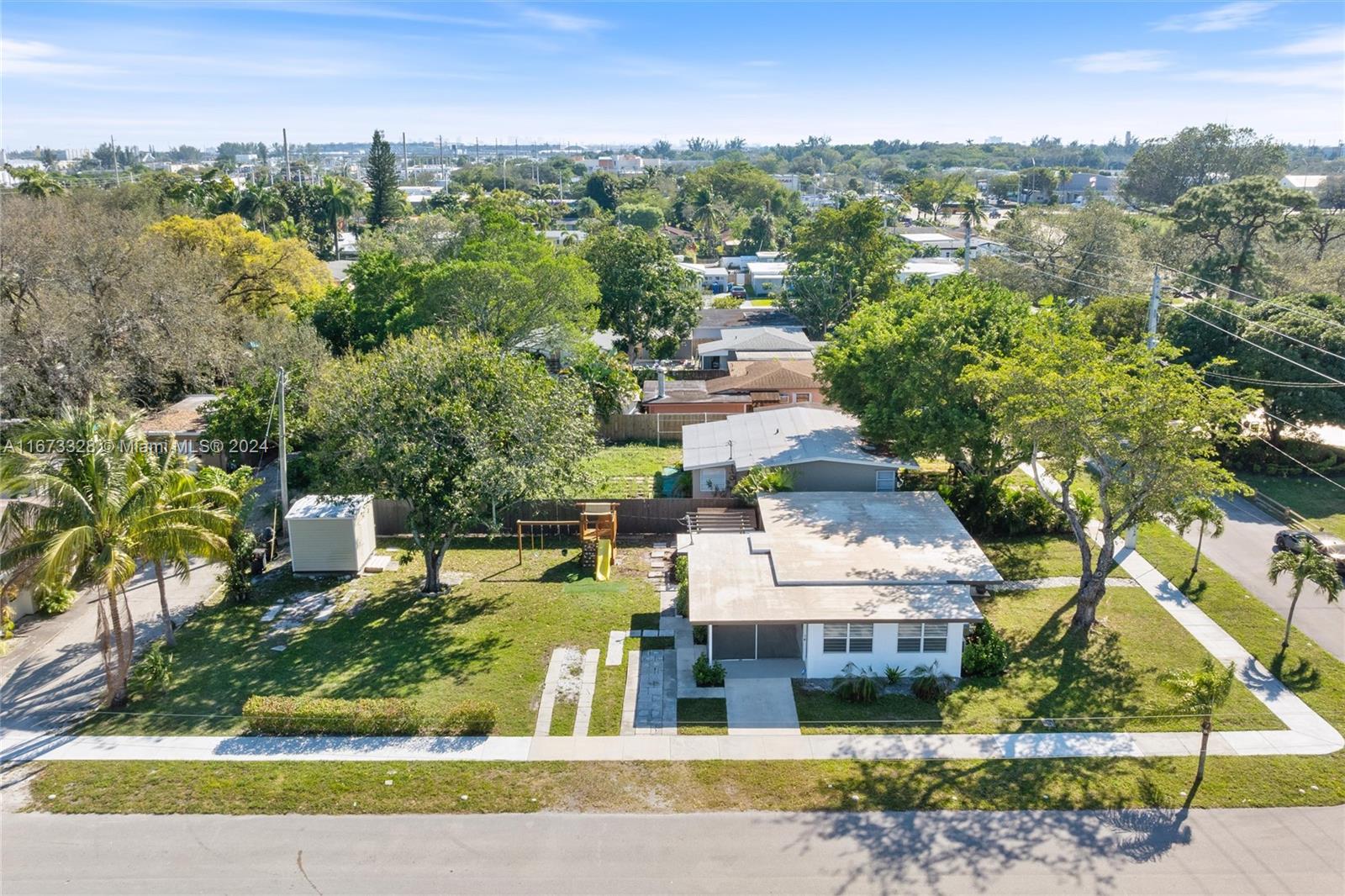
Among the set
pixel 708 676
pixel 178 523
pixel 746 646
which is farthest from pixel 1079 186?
pixel 178 523

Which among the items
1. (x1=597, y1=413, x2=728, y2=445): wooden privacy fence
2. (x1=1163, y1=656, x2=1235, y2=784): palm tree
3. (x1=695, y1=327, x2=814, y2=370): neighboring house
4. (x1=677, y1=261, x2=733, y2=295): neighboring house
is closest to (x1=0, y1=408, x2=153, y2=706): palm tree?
(x1=1163, y1=656, x2=1235, y2=784): palm tree

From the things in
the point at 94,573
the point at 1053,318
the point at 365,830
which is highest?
the point at 1053,318

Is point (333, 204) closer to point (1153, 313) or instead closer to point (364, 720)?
point (364, 720)

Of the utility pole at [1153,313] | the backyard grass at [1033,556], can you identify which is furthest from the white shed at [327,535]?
the utility pole at [1153,313]

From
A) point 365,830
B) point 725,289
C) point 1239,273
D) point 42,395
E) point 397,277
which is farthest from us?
point 725,289

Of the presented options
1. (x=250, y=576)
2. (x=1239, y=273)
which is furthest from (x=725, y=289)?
(x=250, y=576)

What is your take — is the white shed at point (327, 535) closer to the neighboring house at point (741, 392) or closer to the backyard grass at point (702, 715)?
the backyard grass at point (702, 715)

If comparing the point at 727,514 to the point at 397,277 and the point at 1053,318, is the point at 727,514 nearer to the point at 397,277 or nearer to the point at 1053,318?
the point at 1053,318

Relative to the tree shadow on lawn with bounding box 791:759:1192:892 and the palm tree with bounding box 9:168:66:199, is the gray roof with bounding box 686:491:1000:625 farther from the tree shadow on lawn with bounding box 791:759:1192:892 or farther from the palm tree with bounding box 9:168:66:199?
the palm tree with bounding box 9:168:66:199

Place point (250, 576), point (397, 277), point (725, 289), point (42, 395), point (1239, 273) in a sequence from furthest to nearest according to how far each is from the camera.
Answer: point (725, 289) < point (1239, 273) < point (397, 277) < point (42, 395) < point (250, 576)
